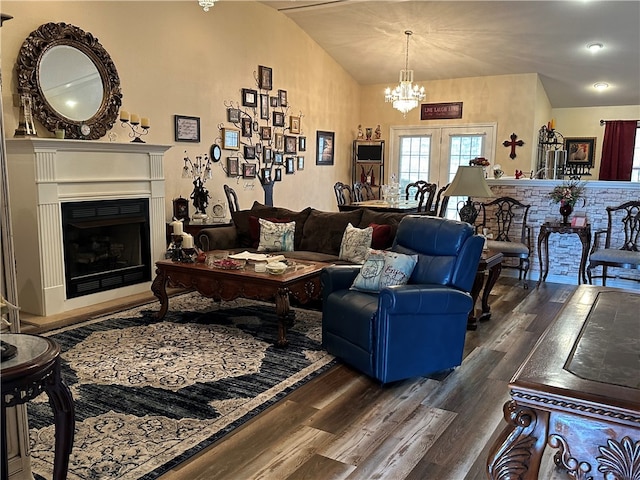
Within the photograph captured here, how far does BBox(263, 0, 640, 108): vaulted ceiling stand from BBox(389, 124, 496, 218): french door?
0.96m

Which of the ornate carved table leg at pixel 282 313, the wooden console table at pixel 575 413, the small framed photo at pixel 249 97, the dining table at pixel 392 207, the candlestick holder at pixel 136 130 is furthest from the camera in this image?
the small framed photo at pixel 249 97

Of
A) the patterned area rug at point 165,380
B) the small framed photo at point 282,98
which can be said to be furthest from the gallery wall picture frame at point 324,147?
the patterned area rug at point 165,380

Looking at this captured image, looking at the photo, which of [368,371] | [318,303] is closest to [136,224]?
[318,303]

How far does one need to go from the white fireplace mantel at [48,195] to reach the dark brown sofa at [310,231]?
1210 mm

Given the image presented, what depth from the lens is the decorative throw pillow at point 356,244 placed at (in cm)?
479

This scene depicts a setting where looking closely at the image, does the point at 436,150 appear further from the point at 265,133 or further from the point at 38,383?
the point at 38,383

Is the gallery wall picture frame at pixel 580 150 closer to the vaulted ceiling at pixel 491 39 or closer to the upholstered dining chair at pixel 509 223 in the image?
the vaulted ceiling at pixel 491 39

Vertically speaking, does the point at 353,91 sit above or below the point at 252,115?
above

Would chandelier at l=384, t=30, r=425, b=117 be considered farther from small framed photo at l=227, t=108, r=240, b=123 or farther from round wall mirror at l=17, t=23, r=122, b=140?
round wall mirror at l=17, t=23, r=122, b=140

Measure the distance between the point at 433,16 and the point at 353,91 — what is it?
3.03 m

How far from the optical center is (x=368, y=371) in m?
3.25

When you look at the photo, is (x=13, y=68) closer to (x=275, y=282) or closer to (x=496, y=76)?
(x=275, y=282)

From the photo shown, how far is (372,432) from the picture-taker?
2.66 m

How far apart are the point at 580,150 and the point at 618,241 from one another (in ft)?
17.0
